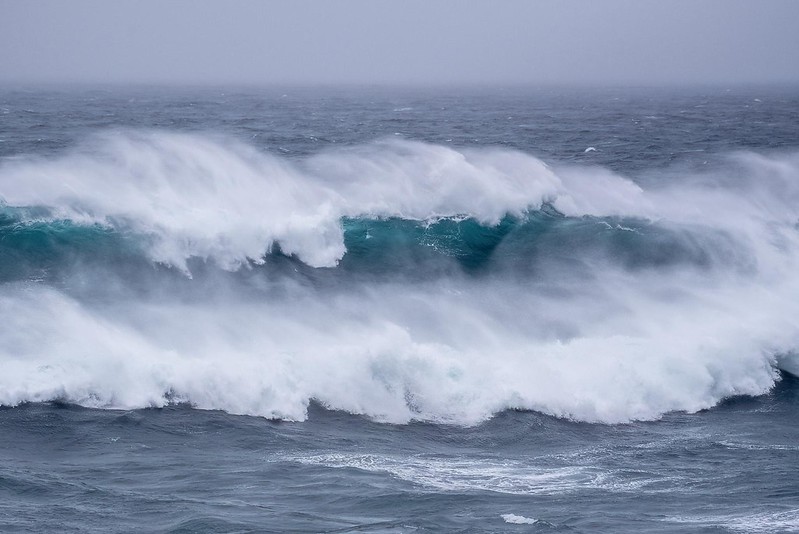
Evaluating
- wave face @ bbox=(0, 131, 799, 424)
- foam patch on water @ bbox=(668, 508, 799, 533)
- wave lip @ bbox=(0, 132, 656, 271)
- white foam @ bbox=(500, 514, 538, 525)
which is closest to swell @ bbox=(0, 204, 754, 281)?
wave face @ bbox=(0, 131, 799, 424)

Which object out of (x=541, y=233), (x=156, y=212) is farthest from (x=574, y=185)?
(x=156, y=212)

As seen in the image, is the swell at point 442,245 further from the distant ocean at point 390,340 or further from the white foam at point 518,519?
the white foam at point 518,519

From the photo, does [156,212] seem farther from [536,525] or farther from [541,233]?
[536,525]

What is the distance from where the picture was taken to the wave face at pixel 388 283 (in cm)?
1597

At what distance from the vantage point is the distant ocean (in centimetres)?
1165

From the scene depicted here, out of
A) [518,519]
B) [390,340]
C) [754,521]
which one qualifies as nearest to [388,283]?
[390,340]

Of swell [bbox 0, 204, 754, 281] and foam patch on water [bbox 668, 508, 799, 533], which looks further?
swell [bbox 0, 204, 754, 281]

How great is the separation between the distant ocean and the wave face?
0.07 metres

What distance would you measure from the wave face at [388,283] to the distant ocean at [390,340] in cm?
7

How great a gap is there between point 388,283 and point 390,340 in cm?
386

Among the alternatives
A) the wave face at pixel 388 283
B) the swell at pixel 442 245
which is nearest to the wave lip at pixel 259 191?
the wave face at pixel 388 283

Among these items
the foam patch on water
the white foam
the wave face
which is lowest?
the foam patch on water

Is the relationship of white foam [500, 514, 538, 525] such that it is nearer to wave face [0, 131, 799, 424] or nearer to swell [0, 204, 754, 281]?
wave face [0, 131, 799, 424]

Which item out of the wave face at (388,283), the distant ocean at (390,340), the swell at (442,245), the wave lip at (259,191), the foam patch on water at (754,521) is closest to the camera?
the foam patch on water at (754,521)
